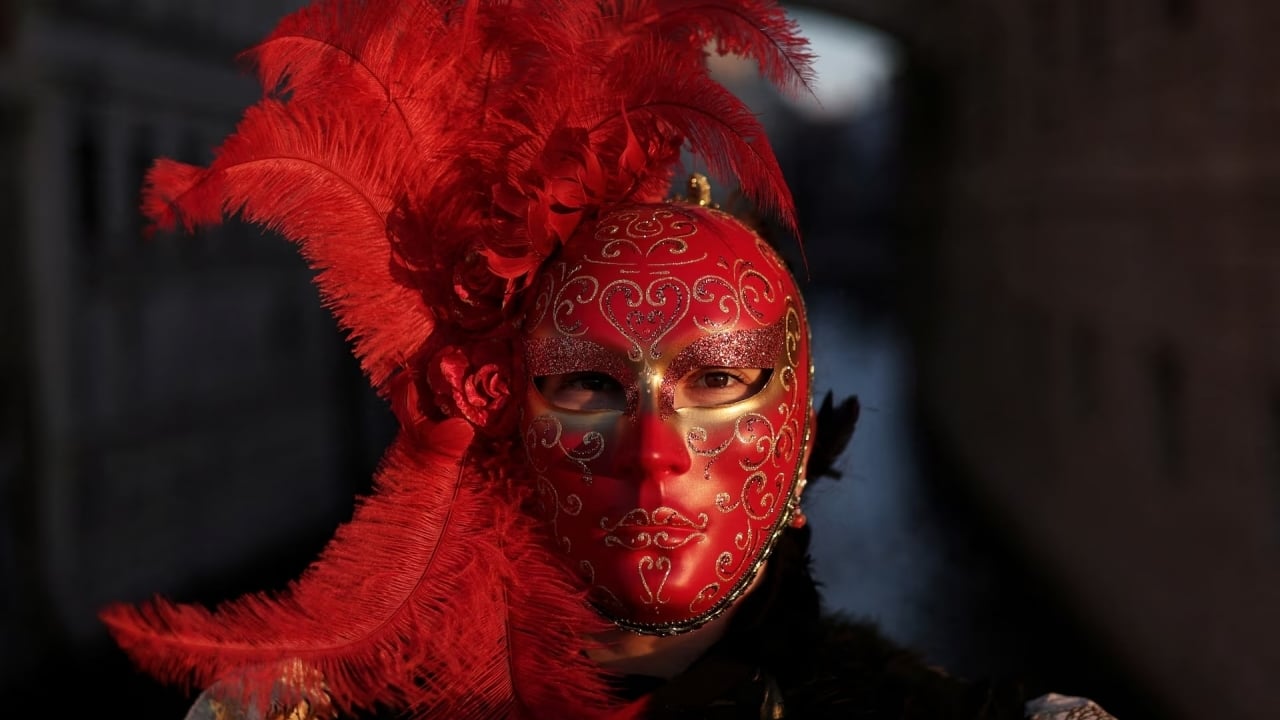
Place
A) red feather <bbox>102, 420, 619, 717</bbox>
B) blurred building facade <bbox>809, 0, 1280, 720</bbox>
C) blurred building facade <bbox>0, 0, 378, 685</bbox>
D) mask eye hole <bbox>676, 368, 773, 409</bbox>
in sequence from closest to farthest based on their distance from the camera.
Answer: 1. red feather <bbox>102, 420, 619, 717</bbox>
2. mask eye hole <bbox>676, 368, 773, 409</bbox>
3. blurred building facade <bbox>809, 0, 1280, 720</bbox>
4. blurred building facade <bbox>0, 0, 378, 685</bbox>

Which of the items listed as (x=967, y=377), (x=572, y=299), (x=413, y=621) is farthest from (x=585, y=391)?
(x=967, y=377)

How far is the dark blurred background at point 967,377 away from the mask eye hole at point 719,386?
655mm

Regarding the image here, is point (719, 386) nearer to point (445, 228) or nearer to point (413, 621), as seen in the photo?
point (445, 228)

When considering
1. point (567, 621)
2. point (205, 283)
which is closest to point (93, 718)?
point (205, 283)

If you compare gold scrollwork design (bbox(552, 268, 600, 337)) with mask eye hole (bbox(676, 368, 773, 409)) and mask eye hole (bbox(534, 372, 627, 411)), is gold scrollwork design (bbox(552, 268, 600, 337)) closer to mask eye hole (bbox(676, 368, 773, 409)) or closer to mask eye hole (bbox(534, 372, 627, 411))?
mask eye hole (bbox(534, 372, 627, 411))

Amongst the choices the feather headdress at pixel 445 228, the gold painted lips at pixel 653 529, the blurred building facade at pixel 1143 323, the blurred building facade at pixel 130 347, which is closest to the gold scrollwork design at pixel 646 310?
the feather headdress at pixel 445 228

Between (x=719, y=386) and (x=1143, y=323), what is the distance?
25.5 feet

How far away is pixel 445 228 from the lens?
262 cm

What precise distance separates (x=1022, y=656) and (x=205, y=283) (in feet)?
31.5

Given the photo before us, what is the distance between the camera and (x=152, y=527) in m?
12.1

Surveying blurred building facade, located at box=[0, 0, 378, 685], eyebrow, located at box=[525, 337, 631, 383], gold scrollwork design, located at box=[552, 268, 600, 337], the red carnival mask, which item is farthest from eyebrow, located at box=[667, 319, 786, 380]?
blurred building facade, located at box=[0, 0, 378, 685]

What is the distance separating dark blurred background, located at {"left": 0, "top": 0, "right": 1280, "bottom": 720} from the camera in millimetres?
7273

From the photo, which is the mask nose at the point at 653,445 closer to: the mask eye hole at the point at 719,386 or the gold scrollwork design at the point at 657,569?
the mask eye hole at the point at 719,386

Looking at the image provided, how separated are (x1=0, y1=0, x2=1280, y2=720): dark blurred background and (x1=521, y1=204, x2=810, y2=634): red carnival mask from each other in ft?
1.89
